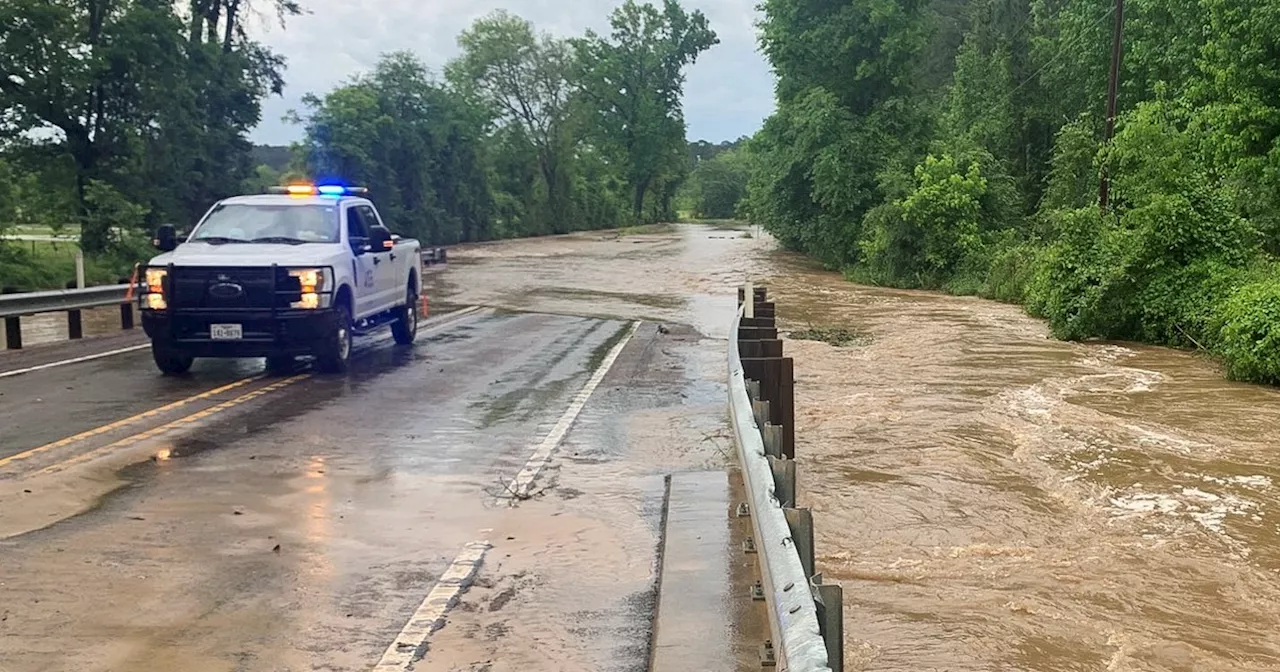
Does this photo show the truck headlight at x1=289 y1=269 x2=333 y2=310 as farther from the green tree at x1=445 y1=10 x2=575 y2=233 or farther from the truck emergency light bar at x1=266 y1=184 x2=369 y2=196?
the green tree at x1=445 y1=10 x2=575 y2=233

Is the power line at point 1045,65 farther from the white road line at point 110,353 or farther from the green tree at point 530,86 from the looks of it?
the green tree at point 530,86

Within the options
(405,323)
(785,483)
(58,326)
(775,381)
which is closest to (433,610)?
(785,483)

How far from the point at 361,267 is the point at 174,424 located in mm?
4130

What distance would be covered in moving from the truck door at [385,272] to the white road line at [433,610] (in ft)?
27.1

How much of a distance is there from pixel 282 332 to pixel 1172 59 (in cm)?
2913

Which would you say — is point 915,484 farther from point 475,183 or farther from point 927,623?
point 475,183

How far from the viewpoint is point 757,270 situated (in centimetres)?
3925

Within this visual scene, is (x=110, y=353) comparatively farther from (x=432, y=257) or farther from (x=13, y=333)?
(x=432, y=257)

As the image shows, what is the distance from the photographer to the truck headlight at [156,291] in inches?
445

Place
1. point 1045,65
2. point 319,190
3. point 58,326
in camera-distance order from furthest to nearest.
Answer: point 1045,65, point 58,326, point 319,190

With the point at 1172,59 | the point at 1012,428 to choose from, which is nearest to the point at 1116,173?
the point at 1172,59

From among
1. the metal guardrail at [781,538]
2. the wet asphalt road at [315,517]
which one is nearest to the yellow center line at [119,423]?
the wet asphalt road at [315,517]

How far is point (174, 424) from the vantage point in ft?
30.0

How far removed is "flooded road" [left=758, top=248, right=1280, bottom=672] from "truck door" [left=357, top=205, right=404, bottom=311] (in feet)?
17.9
